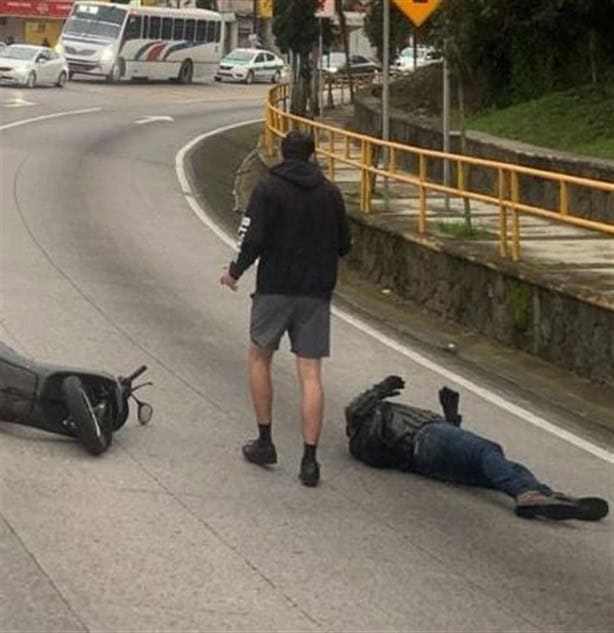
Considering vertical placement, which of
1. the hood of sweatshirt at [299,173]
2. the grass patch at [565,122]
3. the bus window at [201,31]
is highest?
the hood of sweatshirt at [299,173]

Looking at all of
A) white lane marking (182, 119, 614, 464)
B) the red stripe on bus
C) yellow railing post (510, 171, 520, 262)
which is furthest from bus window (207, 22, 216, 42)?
yellow railing post (510, 171, 520, 262)

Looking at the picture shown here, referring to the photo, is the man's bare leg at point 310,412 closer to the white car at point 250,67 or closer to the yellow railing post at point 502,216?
the yellow railing post at point 502,216

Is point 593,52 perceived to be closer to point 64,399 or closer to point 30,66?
point 64,399

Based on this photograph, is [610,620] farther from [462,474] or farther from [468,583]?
[462,474]

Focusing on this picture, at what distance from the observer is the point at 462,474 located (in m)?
9.75

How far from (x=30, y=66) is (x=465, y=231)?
40.9 meters

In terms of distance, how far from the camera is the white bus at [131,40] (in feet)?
207

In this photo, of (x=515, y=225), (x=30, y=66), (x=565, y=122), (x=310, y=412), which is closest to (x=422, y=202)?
(x=515, y=225)

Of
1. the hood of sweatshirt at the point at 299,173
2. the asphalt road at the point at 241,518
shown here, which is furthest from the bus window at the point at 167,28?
the hood of sweatshirt at the point at 299,173

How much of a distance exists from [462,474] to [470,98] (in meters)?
26.3

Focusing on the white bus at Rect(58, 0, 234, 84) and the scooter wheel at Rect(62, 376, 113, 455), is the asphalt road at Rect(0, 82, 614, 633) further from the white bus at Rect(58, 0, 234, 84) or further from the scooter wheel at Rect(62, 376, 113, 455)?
the white bus at Rect(58, 0, 234, 84)

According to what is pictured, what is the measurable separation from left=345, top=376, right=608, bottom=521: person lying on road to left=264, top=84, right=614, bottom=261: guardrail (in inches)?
145

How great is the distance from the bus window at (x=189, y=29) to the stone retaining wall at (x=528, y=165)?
121 feet

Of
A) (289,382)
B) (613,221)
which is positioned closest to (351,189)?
(613,221)
